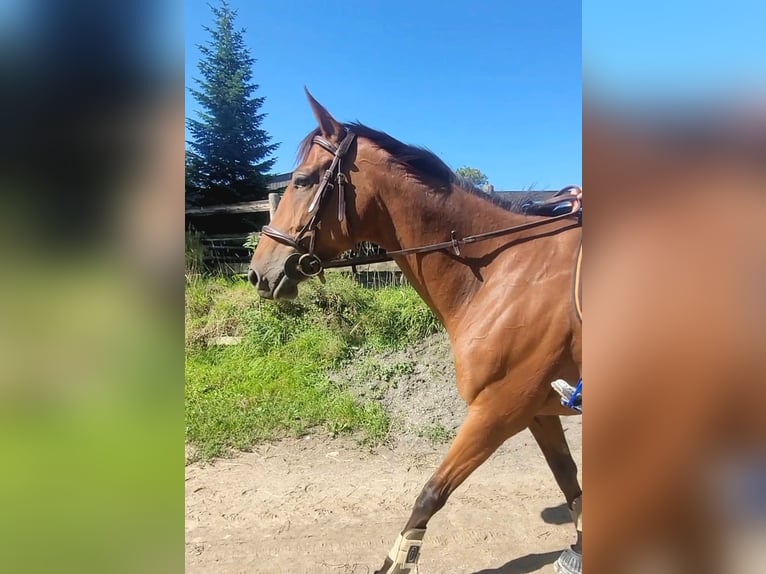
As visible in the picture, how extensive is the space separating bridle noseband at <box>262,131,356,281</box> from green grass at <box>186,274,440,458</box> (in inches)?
90.9

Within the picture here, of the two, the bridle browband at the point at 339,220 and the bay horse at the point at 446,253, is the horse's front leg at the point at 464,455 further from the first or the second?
the bridle browband at the point at 339,220

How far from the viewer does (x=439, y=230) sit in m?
2.17

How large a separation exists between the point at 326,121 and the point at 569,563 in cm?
238

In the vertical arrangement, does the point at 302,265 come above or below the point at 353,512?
above

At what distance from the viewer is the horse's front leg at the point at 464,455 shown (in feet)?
6.18

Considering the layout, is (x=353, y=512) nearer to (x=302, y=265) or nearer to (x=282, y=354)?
(x=302, y=265)

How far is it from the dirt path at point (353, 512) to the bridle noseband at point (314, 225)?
1.57 m

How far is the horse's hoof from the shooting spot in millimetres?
2322

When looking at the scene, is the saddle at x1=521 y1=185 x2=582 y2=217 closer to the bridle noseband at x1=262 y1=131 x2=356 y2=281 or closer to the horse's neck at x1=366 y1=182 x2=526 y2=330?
the horse's neck at x1=366 y1=182 x2=526 y2=330

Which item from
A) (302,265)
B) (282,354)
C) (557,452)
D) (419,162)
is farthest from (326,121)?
(282,354)

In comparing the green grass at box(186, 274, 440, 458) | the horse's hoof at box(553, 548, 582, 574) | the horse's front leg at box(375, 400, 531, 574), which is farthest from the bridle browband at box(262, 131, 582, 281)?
the green grass at box(186, 274, 440, 458)
